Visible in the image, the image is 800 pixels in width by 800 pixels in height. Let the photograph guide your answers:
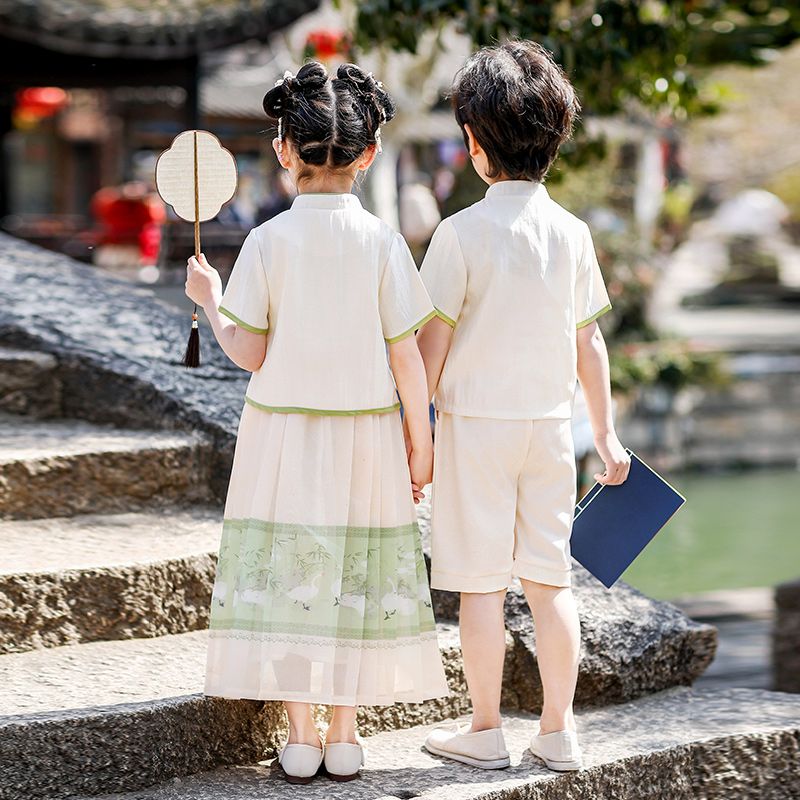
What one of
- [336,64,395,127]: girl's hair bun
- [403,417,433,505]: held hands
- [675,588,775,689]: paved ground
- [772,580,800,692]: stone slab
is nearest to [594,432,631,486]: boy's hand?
[403,417,433,505]: held hands

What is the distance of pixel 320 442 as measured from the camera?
97.9 inches

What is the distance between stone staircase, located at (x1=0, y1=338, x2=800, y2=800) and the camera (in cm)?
243

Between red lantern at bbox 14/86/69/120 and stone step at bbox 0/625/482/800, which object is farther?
red lantern at bbox 14/86/69/120

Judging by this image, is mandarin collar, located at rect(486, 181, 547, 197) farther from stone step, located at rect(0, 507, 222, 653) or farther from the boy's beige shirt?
stone step, located at rect(0, 507, 222, 653)

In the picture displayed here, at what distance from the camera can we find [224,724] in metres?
2.55

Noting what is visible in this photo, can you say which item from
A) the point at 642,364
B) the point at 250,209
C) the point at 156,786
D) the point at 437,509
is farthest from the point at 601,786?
the point at 250,209

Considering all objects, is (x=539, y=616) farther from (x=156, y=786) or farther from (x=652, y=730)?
(x=156, y=786)

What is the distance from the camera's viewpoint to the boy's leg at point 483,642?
2.56 metres

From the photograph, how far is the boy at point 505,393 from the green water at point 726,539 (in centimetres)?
533

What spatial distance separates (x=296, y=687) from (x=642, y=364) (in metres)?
11.8

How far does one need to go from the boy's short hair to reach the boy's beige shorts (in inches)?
21.1

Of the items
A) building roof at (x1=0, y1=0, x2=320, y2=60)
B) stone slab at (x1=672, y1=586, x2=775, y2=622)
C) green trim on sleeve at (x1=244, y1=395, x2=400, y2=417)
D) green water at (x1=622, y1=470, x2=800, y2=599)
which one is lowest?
green water at (x1=622, y1=470, x2=800, y2=599)

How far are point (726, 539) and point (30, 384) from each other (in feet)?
27.5

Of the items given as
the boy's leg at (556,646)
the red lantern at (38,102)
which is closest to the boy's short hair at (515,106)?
the boy's leg at (556,646)
